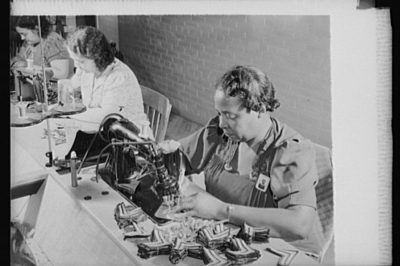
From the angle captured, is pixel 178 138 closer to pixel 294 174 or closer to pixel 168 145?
pixel 168 145

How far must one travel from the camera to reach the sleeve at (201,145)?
6.81 ft

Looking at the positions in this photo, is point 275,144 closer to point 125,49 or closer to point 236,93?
point 236,93

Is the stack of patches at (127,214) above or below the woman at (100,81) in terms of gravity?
below

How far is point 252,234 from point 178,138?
1.19 ft

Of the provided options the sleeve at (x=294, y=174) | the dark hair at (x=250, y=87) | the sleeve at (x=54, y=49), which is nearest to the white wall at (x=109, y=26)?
the sleeve at (x=54, y=49)

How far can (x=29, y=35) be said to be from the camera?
77.9 inches

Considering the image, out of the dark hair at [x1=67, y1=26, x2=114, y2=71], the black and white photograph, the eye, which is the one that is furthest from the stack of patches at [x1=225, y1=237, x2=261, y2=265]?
the dark hair at [x1=67, y1=26, x2=114, y2=71]

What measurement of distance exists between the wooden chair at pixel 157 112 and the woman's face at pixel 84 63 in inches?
6.6

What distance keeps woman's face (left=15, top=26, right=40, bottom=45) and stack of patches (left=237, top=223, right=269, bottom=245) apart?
82 cm

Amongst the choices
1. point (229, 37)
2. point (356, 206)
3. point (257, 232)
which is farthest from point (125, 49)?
point (356, 206)

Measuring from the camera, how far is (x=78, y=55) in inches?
79.6

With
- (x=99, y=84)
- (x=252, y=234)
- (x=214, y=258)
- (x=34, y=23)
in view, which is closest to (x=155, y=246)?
(x=214, y=258)

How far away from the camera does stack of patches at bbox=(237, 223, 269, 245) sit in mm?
2057

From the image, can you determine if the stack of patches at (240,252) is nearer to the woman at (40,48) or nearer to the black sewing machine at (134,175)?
the black sewing machine at (134,175)
